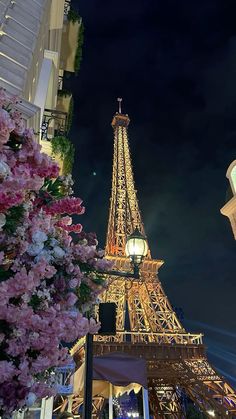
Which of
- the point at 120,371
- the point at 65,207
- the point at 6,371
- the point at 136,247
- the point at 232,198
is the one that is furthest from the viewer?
the point at 232,198

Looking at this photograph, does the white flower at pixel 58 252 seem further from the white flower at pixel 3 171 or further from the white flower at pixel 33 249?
the white flower at pixel 3 171

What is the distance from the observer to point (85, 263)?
2953 millimetres

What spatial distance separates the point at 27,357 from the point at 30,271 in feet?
1.85

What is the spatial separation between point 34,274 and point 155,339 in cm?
3245

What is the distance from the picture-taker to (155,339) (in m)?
32.0

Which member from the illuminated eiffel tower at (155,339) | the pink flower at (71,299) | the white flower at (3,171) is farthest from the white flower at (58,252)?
the illuminated eiffel tower at (155,339)

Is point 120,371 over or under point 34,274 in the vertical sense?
over

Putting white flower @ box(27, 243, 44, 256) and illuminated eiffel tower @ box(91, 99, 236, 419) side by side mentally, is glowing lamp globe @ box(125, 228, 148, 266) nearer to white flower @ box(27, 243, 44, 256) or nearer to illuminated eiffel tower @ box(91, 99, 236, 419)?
white flower @ box(27, 243, 44, 256)

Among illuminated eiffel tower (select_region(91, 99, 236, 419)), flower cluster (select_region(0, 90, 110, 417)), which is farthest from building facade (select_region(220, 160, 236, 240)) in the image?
flower cluster (select_region(0, 90, 110, 417))

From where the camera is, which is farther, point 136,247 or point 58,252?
point 136,247

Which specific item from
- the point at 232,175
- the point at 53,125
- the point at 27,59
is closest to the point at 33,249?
the point at 27,59

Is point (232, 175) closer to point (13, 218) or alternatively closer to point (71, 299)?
point (71, 299)

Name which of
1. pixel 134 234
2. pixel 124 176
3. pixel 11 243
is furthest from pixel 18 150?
pixel 124 176

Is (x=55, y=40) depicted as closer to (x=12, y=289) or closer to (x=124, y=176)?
(x=12, y=289)
